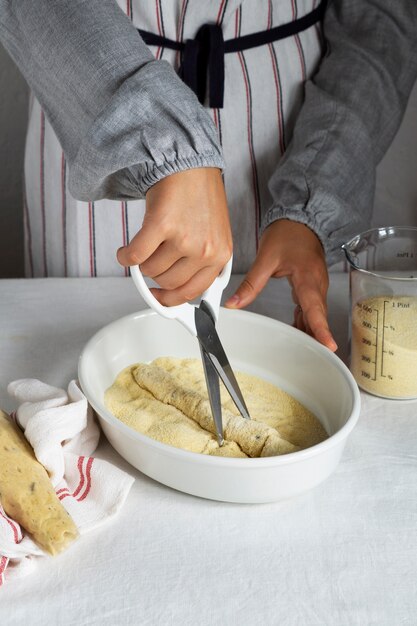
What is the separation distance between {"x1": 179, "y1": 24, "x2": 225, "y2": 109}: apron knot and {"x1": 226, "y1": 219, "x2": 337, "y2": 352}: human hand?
0.19 meters

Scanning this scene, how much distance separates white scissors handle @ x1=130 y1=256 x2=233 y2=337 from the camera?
0.63m

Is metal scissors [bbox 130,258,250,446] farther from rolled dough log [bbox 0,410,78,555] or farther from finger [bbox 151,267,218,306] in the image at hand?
rolled dough log [bbox 0,410,78,555]

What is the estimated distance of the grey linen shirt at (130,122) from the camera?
64 centimetres

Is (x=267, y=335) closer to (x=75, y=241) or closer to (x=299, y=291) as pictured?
(x=299, y=291)

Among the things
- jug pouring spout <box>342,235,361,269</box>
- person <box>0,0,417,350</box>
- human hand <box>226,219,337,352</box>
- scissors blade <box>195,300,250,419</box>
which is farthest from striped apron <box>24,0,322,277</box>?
scissors blade <box>195,300,250,419</box>

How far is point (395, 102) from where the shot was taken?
104 centimetres

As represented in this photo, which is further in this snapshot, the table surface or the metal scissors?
the metal scissors

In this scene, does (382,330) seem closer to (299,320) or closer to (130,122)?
(299,320)

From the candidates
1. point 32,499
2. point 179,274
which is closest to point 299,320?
point 179,274

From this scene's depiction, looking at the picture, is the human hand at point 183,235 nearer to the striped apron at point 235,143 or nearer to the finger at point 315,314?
the finger at point 315,314

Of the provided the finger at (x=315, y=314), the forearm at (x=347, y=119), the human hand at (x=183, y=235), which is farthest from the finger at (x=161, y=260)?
the forearm at (x=347, y=119)

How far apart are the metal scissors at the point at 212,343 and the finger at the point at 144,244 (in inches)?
2.6

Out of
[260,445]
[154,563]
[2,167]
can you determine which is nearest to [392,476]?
[260,445]

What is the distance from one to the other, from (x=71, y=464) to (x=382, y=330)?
0.30 meters
